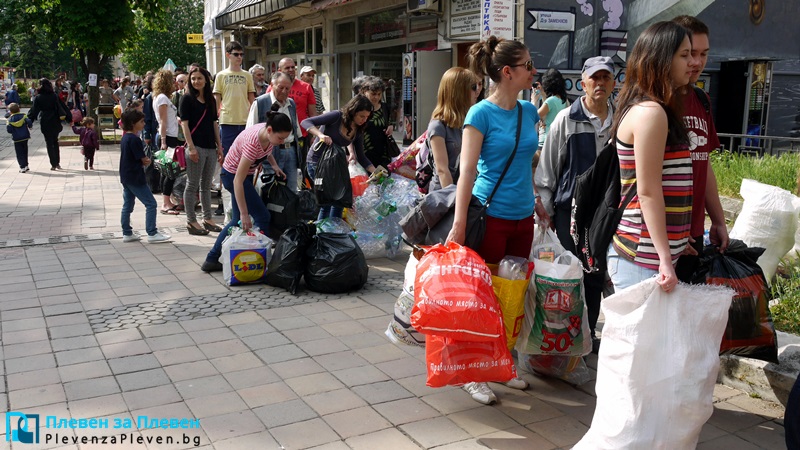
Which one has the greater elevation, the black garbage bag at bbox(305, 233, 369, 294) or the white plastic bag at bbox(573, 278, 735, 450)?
the white plastic bag at bbox(573, 278, 735, 450)

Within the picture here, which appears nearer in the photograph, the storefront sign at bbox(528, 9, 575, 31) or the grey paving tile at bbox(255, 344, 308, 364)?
the grey paving tile at bbox(255, 344, 308, 364)

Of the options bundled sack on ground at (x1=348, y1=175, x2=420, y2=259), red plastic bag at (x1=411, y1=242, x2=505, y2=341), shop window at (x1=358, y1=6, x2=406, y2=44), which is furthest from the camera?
shop window at (x1=358, y1=6, x2=406, y2=44)

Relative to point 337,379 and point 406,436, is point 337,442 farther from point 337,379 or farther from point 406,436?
point 337,379

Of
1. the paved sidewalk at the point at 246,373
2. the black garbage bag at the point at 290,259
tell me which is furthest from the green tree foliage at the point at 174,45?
the black garbage bag at the point at 290,259

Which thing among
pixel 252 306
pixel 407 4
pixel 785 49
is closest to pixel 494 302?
pixel 252 306

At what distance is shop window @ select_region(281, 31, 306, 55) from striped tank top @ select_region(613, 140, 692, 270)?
22.1 metres

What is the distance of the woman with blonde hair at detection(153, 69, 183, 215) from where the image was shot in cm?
992

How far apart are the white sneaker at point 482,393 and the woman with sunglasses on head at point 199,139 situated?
517 cm

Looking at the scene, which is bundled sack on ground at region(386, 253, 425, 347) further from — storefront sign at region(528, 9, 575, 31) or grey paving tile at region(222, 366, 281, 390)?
storefront sign at region(528, 9, 575, 31)

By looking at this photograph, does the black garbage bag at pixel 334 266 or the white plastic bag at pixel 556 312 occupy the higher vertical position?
the white plastic bag at pixel 556 312

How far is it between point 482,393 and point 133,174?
213 inches

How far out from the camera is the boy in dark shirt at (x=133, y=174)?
7.81 metres

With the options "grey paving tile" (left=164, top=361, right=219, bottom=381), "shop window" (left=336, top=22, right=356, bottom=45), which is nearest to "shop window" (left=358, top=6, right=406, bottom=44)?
"shop window" (left=336, top=22, right=356, bottom=45)

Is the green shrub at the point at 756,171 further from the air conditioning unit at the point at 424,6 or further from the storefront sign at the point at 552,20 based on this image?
the air conditioning unit at the point at 424,6
